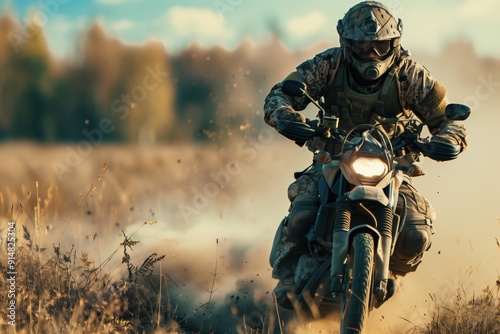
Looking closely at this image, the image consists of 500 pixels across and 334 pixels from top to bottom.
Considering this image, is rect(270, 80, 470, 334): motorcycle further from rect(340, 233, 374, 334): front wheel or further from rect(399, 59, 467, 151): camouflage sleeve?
rect(399, 59, 467, 151): camouflage sleeve

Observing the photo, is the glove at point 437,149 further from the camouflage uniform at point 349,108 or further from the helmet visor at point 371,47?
the helmet visor at point 371,47

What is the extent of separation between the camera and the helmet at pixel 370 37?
8.18 m

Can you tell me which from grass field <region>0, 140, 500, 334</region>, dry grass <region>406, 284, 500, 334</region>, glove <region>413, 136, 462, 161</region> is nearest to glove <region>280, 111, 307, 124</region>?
glove <region>413, 136, 462, 161</region>

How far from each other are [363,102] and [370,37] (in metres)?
0.62

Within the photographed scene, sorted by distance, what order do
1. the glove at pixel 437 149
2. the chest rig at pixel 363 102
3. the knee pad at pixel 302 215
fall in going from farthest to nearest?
the chest rig at pixel 363 102
the knee pad at pixel 302 215
the glove at pixel 437 149

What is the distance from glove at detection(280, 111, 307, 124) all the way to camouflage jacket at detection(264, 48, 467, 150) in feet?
0.76

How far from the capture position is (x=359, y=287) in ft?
23.5

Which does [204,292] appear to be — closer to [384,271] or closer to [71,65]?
[384,271]

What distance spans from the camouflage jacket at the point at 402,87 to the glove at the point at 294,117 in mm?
233

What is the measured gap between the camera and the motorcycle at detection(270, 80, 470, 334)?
7.29 m

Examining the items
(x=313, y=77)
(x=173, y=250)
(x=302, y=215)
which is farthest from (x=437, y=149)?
(x=173, y=250)

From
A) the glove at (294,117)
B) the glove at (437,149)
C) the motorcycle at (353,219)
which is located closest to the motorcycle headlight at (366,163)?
the motorcycle at (353,219)

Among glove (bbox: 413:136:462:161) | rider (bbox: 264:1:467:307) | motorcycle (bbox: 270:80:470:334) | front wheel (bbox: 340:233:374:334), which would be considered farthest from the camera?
rider (bbox: 264:1:467:307)

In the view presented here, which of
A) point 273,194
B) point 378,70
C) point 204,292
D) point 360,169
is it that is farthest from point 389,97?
point 273,194
